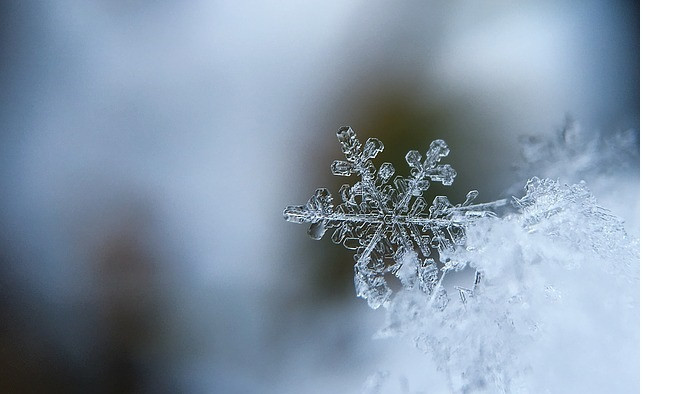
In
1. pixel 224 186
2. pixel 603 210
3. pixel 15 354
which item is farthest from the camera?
pixel 603 210

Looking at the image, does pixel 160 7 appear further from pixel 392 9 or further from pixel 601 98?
pixel 601 98

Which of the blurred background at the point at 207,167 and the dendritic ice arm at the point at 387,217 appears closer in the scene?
the blurred background at the point at 207,167

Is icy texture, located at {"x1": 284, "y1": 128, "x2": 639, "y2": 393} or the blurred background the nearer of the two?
the blurred background
